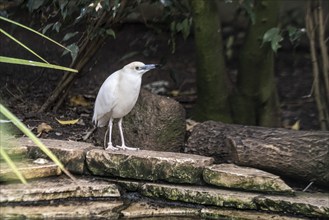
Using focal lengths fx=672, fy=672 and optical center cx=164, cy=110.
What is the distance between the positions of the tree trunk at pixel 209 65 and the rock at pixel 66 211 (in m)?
1.77

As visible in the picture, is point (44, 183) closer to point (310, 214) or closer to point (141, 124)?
point (141, 124)

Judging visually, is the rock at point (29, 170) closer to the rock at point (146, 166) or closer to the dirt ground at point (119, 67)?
the rock at point (146, 166)

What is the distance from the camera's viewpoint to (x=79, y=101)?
5910mm

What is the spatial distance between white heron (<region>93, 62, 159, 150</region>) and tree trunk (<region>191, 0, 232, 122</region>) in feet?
3.21

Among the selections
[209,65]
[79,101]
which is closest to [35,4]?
[79,101]

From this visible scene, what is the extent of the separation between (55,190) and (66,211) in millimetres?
156

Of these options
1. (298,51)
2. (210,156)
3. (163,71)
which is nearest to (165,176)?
(210,156)

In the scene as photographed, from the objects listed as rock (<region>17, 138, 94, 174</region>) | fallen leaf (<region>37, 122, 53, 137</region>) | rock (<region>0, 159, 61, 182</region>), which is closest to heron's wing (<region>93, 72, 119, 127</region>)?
rock (<region>17, 138, 94, 174</region>)

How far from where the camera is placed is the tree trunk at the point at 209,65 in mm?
5391

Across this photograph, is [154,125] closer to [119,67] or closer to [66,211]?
[66,211]

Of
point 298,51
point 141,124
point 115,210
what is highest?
point 298,51

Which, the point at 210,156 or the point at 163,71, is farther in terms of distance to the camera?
the point at 163,71

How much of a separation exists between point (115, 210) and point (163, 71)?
10.5 feet

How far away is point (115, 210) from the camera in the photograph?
3.99 m
